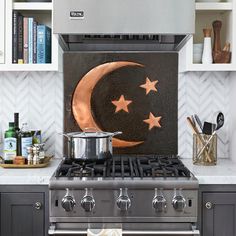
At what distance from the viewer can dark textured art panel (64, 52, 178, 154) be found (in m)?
3.12

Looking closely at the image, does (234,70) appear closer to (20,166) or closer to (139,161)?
(139,161)

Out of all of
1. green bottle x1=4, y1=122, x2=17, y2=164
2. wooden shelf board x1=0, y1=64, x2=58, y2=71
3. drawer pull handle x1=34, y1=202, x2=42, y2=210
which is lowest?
drawer pull handle x1=34, y1=202, x2=42, y2=210

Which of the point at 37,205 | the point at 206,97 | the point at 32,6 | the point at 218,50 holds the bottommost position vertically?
the point at 37,205

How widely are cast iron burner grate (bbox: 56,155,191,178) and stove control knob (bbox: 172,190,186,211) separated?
13cm

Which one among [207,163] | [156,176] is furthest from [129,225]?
[207,163]

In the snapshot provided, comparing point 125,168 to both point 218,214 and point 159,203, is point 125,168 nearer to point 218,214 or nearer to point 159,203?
point 159,203

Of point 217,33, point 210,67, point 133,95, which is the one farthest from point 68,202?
point 217,33

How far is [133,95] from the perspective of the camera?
10.2 ft

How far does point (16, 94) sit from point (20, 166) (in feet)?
1.85

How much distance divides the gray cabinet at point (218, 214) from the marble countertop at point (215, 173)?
0.07 meters

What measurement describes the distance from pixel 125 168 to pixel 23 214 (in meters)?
0.59

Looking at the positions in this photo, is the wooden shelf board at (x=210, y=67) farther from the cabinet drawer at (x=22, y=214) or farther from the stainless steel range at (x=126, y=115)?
the cabinet drawer at (x=22, y=214)

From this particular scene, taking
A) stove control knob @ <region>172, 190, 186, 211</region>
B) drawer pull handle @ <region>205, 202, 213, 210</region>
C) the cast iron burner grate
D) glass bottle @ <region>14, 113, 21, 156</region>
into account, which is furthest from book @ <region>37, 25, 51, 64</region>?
drawer pull handle @ <region>205, 202, 213, 210</region>

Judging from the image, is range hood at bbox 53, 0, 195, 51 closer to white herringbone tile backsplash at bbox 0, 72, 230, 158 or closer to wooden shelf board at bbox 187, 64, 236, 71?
wooden shelf board at bbox 187, 64, 236, 71
